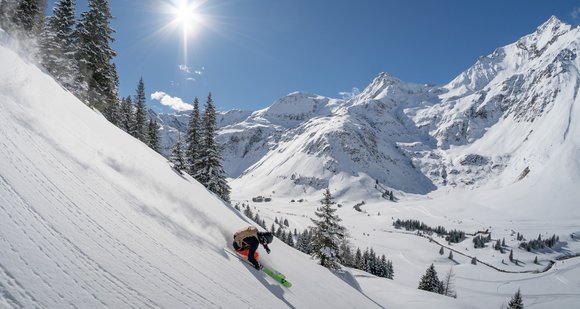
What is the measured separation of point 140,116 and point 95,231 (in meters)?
49.7

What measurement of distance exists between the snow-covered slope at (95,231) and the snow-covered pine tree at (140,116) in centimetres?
3769

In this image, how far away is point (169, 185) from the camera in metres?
11.7

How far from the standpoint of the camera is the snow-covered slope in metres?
4.12

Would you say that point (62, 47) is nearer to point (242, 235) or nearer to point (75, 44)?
point (75, 44)

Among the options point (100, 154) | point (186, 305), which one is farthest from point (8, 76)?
point (186, 305)

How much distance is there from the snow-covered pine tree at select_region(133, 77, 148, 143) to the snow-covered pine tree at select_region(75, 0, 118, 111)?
52.4 ft

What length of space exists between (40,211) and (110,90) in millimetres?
31556

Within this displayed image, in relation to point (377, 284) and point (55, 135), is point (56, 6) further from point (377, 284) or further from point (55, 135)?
point (377, 284)

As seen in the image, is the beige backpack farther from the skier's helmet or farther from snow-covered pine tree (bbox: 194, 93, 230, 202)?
snow-covered pine tree (bbox: 194, 93, 230, 202)

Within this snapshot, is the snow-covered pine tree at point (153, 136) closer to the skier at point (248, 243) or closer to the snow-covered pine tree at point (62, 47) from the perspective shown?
the snow-covered pine tree at point (62, 47)

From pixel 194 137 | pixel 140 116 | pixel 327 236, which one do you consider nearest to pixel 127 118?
pixel 140 116

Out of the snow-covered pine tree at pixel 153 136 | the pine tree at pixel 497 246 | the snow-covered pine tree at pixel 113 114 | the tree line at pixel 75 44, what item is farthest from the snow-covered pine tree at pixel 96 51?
the pine tree at pixel 497 246

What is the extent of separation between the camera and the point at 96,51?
99.7ft

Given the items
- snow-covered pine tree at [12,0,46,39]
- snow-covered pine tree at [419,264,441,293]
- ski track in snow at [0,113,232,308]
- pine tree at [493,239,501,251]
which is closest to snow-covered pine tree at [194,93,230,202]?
snow-covered pine tree at [12,0,46,39]
